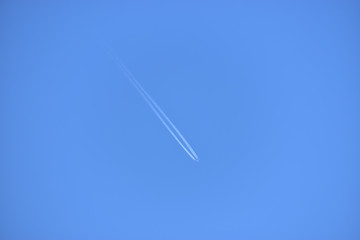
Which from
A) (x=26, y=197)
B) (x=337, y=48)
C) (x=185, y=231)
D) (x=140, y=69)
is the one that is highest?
(x=337, y=48)

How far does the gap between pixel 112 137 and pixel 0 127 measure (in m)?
0.93

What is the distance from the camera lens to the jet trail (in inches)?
102

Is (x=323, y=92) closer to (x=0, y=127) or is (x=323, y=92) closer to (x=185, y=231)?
(x=185, y=231)

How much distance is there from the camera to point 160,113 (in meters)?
Result: 2.61

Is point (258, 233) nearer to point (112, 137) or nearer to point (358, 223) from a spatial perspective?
point (358, 223)

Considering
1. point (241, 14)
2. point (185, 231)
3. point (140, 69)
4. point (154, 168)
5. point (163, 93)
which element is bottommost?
point (185, 231)

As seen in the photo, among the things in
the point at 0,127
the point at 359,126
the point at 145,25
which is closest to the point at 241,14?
the point at 145,25

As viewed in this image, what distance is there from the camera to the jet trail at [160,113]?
2596 millimetres

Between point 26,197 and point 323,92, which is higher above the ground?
point 323,92

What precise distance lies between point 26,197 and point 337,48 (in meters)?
2.92

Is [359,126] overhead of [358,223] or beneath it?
overhead

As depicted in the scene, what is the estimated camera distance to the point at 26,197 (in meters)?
2.58

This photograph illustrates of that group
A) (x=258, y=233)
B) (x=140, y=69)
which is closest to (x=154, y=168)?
(x=140, y=69)

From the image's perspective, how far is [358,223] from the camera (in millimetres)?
2566
